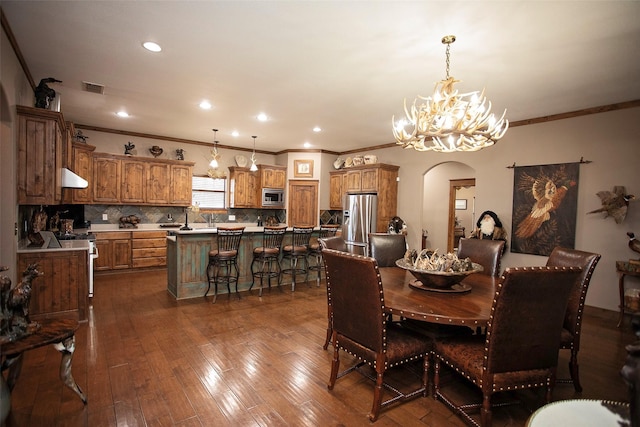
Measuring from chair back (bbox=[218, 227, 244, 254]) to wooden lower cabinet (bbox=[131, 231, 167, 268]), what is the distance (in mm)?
2433

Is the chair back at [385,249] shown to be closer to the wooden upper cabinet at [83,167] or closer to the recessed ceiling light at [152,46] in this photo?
the recessed ceiling light at [152,46]

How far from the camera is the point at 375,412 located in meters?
2.07

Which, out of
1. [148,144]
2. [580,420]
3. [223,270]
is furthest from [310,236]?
[580,420]

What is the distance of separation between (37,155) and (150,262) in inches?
141

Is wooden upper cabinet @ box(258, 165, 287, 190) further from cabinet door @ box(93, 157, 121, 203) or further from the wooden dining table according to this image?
the wooden dining table

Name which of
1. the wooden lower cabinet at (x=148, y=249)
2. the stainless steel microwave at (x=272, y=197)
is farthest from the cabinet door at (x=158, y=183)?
the stainless steel microwave at (x=272, y=197)

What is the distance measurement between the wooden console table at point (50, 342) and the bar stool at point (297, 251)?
332cm

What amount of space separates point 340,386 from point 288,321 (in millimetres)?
1469

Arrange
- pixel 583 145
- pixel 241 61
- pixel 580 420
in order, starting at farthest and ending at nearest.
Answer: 1. pixel 583 145
2. pixel 241 61
3. pixel 580 420

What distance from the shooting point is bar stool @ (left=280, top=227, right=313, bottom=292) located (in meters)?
5.25

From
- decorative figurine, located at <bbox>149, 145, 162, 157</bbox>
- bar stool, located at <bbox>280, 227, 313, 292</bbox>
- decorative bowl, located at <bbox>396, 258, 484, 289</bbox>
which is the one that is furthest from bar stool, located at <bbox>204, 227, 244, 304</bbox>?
decorative figurine, located at <bbox>149, 145, 162, 157</bbox>

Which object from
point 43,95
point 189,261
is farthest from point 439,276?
point 43,95

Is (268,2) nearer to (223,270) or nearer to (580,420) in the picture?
(580,420)

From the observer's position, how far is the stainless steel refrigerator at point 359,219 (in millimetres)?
6645
